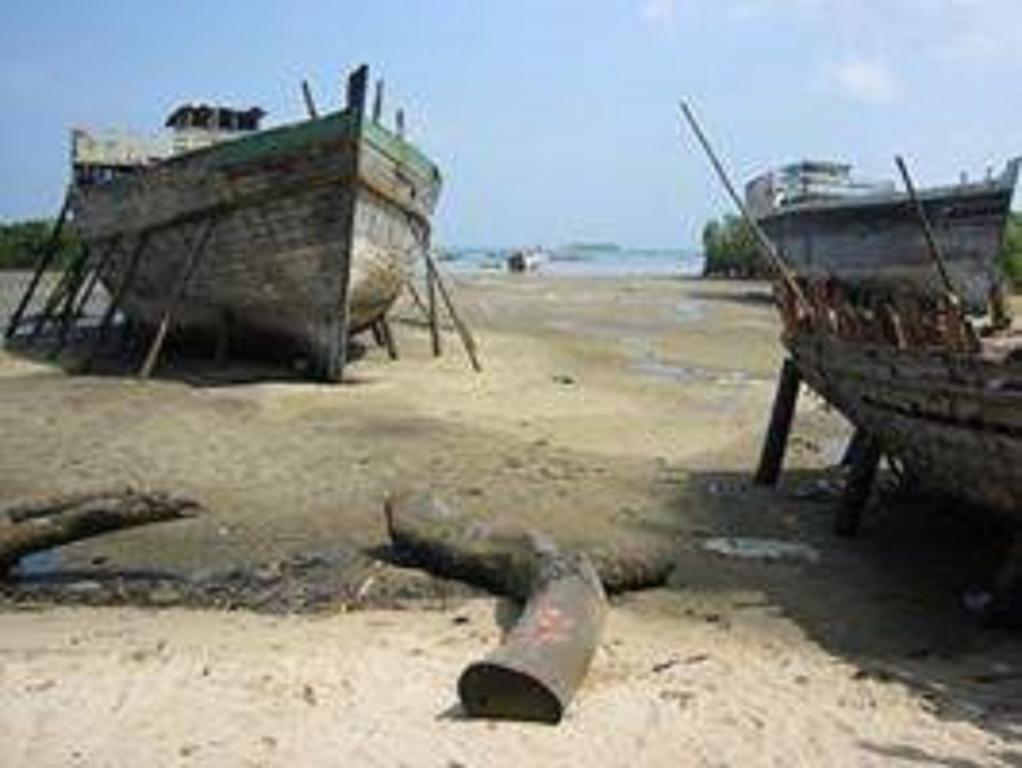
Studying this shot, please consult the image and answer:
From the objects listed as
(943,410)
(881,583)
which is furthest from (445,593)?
(943,410)

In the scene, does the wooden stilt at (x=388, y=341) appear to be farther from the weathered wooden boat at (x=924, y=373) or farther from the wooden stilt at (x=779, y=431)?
the weathered wooden boat at (x=924, y=373)

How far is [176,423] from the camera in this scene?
49.0 ft

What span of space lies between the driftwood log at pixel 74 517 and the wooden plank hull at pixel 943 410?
15.2 feet

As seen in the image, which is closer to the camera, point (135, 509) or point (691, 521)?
point (135, 509)

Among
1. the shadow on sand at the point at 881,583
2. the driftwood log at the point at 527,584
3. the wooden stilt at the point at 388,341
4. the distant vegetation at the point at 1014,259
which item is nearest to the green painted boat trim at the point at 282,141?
the wooden stilt at the point at 388,341

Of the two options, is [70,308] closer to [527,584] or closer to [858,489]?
[858,489]

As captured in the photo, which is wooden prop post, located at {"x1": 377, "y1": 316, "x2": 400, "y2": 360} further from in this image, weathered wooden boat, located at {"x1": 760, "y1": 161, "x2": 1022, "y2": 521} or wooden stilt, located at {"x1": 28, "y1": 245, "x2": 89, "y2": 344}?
weathered wooden boat, located at {"x1": 760, "y1": 161, "x2": 1022, "y2": 521}

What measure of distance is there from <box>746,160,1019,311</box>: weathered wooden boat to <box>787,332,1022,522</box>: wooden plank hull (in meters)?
11.2

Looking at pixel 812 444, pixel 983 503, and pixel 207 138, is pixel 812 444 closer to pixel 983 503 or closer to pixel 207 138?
pixel 983 503

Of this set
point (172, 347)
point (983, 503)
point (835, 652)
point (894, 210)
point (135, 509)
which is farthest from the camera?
point (894, 210)

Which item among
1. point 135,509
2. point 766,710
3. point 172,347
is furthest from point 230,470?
point 172,347

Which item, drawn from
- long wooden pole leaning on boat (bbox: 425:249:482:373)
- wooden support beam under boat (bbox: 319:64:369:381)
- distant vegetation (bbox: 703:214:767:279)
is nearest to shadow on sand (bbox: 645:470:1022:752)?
wooden support beam under boat (bbox: 319:64:369:381)

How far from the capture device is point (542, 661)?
22.6 ft

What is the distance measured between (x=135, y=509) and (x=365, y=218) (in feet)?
28.5
